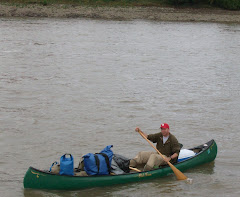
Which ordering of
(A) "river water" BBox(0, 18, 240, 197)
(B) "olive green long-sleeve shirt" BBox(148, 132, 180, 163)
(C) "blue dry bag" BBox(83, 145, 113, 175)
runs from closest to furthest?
(C) "blue dry bag" BBox(83, 145, 113, 175), (B) "olive green long-sleeve shirt" BBox(148, 132, 180, 163), (A) "river water" BBox(0, 18, 240, 197)

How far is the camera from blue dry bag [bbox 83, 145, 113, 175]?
9297 millimetres

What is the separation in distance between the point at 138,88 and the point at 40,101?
15.7 ft

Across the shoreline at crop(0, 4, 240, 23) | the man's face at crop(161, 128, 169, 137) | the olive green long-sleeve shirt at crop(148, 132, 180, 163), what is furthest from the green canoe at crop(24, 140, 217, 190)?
the shoreline at crop(0, 4, 240, 23)

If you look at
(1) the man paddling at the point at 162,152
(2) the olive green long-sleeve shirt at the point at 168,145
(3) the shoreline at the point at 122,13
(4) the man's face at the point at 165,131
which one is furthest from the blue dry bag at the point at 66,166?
(3) the shoreline at the point at 122,13

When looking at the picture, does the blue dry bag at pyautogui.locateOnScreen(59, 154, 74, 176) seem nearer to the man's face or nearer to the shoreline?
the man's face

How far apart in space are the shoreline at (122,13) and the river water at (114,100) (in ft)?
32.5

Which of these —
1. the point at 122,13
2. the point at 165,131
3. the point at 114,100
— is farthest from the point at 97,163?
the point at 122,13

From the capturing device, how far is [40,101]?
56.0 ft

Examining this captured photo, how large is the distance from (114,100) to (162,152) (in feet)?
24.5

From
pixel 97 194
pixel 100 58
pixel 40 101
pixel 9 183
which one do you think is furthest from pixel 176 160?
pixel 100 58

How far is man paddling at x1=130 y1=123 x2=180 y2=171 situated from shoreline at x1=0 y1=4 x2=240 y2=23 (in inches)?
1426

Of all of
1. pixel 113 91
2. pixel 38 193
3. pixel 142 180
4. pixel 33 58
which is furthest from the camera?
pixel 33 58

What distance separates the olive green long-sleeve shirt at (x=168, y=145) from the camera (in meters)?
10.2

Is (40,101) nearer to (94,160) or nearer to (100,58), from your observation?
(94,160)
